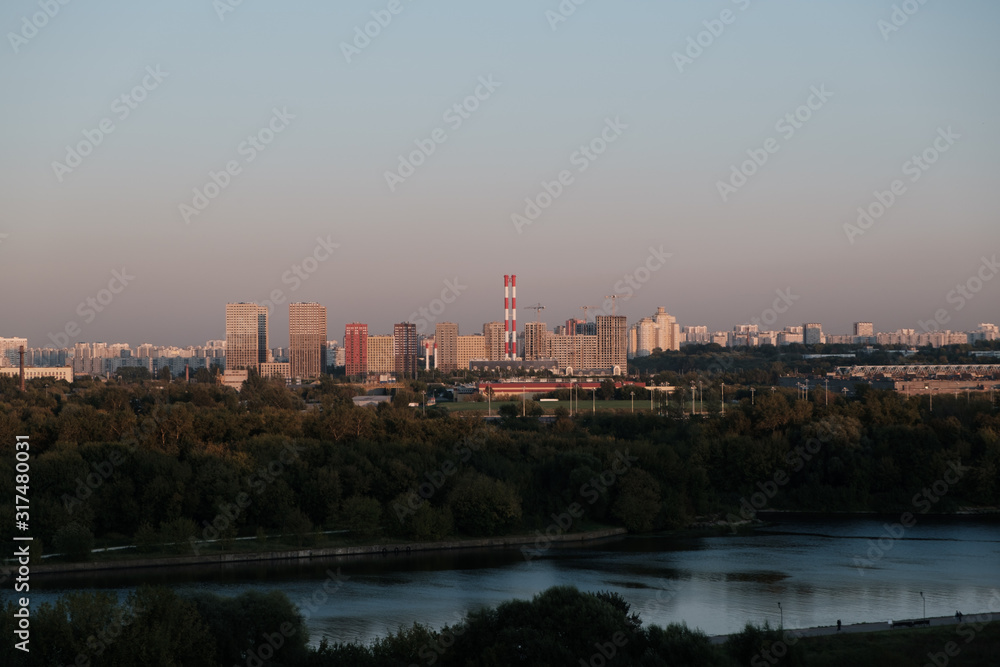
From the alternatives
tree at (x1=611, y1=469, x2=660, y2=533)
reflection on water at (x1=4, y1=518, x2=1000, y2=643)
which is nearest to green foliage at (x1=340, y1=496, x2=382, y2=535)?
reflection on water at (x1=4, y1=518, x2=1000, y2=643)

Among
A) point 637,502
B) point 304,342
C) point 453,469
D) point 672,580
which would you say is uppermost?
point 304,342

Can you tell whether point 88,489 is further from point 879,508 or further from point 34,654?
point 879,508

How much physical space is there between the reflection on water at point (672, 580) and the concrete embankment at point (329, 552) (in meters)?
0.26

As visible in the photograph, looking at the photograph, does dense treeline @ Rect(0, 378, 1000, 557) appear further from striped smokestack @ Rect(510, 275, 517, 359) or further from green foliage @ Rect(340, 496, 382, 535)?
striped smokestack @ Rect(510, 275, 517, 359)

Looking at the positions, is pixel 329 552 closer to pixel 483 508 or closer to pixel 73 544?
pixel 483 508

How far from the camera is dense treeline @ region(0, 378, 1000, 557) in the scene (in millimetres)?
→ 12188

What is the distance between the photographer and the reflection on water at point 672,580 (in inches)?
351

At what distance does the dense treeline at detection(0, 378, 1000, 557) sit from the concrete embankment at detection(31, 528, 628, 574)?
200 mm

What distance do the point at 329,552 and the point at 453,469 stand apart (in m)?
2.52

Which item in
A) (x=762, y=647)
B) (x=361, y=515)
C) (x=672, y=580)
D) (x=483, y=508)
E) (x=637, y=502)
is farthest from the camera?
(x=637, y=502)

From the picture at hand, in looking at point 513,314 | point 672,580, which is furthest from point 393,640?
point 513,314

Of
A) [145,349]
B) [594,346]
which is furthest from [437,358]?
[145,349]

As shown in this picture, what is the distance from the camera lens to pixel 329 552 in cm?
1179

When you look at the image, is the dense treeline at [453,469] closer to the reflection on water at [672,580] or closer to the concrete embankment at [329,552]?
the concrete embankment at [329,552]
